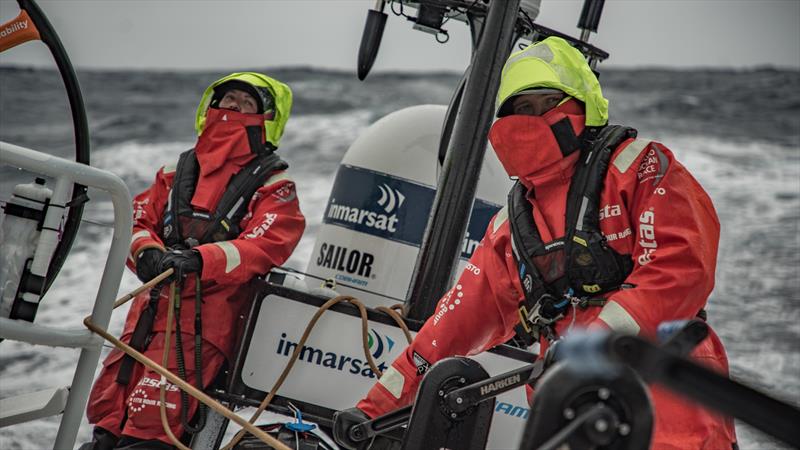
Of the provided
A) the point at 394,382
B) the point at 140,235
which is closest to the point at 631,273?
the point at 394,382

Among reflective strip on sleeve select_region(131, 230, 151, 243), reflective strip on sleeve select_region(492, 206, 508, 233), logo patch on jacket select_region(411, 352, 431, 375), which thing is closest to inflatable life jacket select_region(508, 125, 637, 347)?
reflective strip on sleeve select_region(492, 206, 508, 233)

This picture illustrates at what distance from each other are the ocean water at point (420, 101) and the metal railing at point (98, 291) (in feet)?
13.9

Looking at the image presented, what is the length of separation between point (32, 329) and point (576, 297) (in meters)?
1.25

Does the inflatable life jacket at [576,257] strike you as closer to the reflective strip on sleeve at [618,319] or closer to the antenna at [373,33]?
the reflective strip on sleeve at [618,319]

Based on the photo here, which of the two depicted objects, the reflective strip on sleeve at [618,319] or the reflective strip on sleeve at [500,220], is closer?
the reflective strip on sleeve at [618,319]

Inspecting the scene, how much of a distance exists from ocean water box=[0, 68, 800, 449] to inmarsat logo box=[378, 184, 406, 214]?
3.09m

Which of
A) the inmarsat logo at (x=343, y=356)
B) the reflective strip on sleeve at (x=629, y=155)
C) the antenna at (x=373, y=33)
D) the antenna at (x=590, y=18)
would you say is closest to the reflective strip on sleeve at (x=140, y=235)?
the inmarsat logo at (x=343, y=356)

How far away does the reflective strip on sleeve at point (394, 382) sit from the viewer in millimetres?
2484

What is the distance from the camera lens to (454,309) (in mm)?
2584

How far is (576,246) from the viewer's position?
2295mm

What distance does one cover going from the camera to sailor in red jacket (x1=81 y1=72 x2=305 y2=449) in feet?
10.6

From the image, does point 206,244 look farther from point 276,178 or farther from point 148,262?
point 276,178

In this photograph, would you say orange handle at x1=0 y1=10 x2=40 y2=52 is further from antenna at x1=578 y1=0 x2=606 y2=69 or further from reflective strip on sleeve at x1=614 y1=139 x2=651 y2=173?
antenna at x1=578 y1=0 x2=606 y2=69

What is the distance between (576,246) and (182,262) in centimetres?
146
